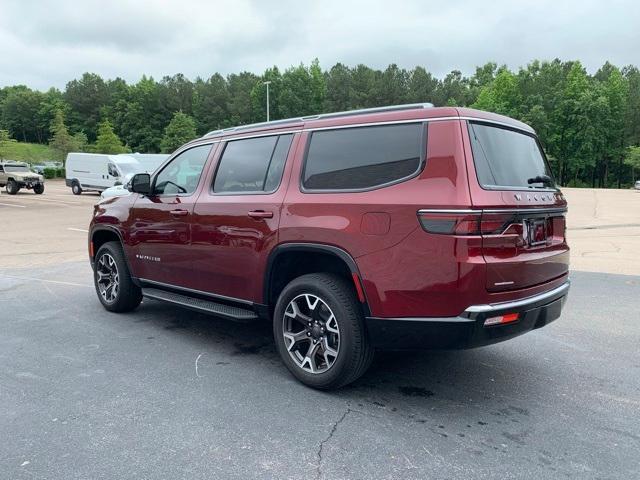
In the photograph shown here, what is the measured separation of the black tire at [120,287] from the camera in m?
5.46

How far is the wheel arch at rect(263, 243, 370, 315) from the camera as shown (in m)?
3.34

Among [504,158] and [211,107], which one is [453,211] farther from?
[211,107]

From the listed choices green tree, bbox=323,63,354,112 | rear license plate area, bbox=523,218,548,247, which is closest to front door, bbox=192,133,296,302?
rear license plate area, bbox=523,218,548,247

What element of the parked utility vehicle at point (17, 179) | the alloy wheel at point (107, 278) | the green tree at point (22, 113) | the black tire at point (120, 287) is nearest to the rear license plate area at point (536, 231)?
the black tire at point (120, 287)

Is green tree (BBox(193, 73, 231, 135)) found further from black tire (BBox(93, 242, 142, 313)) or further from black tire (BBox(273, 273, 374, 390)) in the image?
black tire (BBox(273, 273, 374, 390))

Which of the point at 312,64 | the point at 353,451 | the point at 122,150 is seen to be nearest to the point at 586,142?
the point at 312,64

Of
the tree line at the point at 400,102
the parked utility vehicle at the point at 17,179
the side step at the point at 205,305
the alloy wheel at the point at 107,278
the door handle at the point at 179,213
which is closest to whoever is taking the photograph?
the side step at the point at 205,305

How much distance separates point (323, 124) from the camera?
12.4 ft

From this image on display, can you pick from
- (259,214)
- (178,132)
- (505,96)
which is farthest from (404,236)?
(505,96)

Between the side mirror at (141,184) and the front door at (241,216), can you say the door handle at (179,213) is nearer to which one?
the front door at (241,216)

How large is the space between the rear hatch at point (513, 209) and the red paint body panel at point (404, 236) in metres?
0.01

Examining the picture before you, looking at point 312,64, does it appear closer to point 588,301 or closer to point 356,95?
point 356,95

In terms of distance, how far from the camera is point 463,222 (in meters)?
2.93

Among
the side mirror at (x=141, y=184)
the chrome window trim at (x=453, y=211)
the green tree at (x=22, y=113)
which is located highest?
the green tree at (x=22, y=113)
